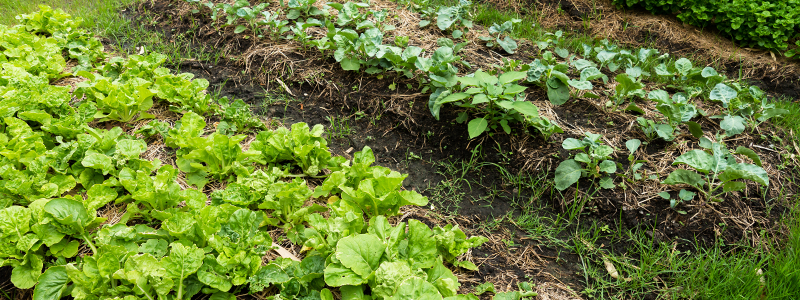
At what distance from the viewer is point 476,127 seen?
8.07 ft

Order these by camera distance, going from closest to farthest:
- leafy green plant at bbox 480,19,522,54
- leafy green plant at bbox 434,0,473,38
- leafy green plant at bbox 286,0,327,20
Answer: leafy green plant at bbox 480,19,522,54 → leafy green plant at bbox 434,0,473,38 → leafy green plant at bbox 286,0,327,20

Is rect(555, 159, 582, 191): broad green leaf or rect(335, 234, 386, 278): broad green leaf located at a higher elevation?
rect(335, 234, 386, 278): broad green leaf

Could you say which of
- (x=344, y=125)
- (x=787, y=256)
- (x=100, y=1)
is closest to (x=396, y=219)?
(x=344, y=125)

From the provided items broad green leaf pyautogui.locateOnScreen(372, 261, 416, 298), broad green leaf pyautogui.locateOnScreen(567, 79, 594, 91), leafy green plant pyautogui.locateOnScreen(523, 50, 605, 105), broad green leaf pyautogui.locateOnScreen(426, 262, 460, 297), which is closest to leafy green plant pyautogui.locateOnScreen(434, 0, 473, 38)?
leafy green plant pyautogui.locateOnScreen(523, 50, 605, 105)

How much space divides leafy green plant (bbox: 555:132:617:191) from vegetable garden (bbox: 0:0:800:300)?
12mm

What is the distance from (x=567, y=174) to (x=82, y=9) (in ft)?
15.7

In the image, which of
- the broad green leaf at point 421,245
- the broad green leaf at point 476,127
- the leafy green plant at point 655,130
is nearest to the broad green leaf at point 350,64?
the broad green leaf at point 476,127

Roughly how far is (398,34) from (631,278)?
237cm

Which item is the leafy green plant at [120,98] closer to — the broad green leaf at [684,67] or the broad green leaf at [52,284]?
the broad green leaf at [52,284]

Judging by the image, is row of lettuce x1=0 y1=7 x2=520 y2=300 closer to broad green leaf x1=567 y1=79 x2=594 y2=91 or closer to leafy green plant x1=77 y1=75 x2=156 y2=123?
leafy green plant x1=77 y1=75 x2=156 y2=123

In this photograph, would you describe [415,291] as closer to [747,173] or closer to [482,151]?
[482,151]

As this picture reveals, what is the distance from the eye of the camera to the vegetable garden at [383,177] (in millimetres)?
1692

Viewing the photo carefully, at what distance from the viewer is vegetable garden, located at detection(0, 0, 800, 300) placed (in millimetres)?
1692

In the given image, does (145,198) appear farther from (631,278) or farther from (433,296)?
(631,278)
